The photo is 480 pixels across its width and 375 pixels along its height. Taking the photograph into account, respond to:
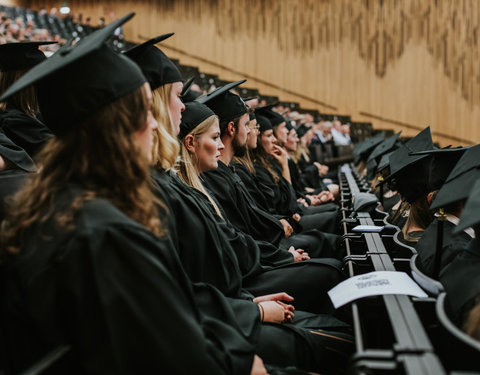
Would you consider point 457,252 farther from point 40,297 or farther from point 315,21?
point 315,21

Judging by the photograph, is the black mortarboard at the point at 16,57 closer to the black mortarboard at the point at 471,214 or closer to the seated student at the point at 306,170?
the black mortarboard at the point at 471,214

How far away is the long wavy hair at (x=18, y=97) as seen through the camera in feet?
9.41

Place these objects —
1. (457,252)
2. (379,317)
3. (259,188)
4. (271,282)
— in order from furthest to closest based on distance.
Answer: (259,188) < (271,282) < (457,252) < (379,317)

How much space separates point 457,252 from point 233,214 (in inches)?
60.4

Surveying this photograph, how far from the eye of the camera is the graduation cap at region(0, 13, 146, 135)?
3.91 feet

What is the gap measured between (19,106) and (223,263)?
1.75 meters

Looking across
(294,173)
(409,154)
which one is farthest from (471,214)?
(294,173)

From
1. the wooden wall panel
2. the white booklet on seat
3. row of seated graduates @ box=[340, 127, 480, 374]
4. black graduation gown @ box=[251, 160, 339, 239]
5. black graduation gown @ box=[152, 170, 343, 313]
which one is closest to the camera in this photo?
row of seated graduates @ box=[340, 127, 480, 374]

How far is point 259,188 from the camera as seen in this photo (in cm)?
419

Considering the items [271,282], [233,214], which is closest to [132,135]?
[271,282]

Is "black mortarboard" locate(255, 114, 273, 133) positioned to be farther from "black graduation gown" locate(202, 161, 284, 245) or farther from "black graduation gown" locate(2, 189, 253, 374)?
"black graduation gown" locate(2, 189, 253, 374)

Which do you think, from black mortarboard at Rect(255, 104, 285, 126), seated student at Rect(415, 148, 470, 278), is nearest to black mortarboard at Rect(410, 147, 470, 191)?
seated student at Rect(415, 148, 470, 278)

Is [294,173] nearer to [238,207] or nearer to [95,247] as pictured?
[238,207]

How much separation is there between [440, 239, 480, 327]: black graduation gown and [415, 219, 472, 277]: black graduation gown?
0.82 feet
